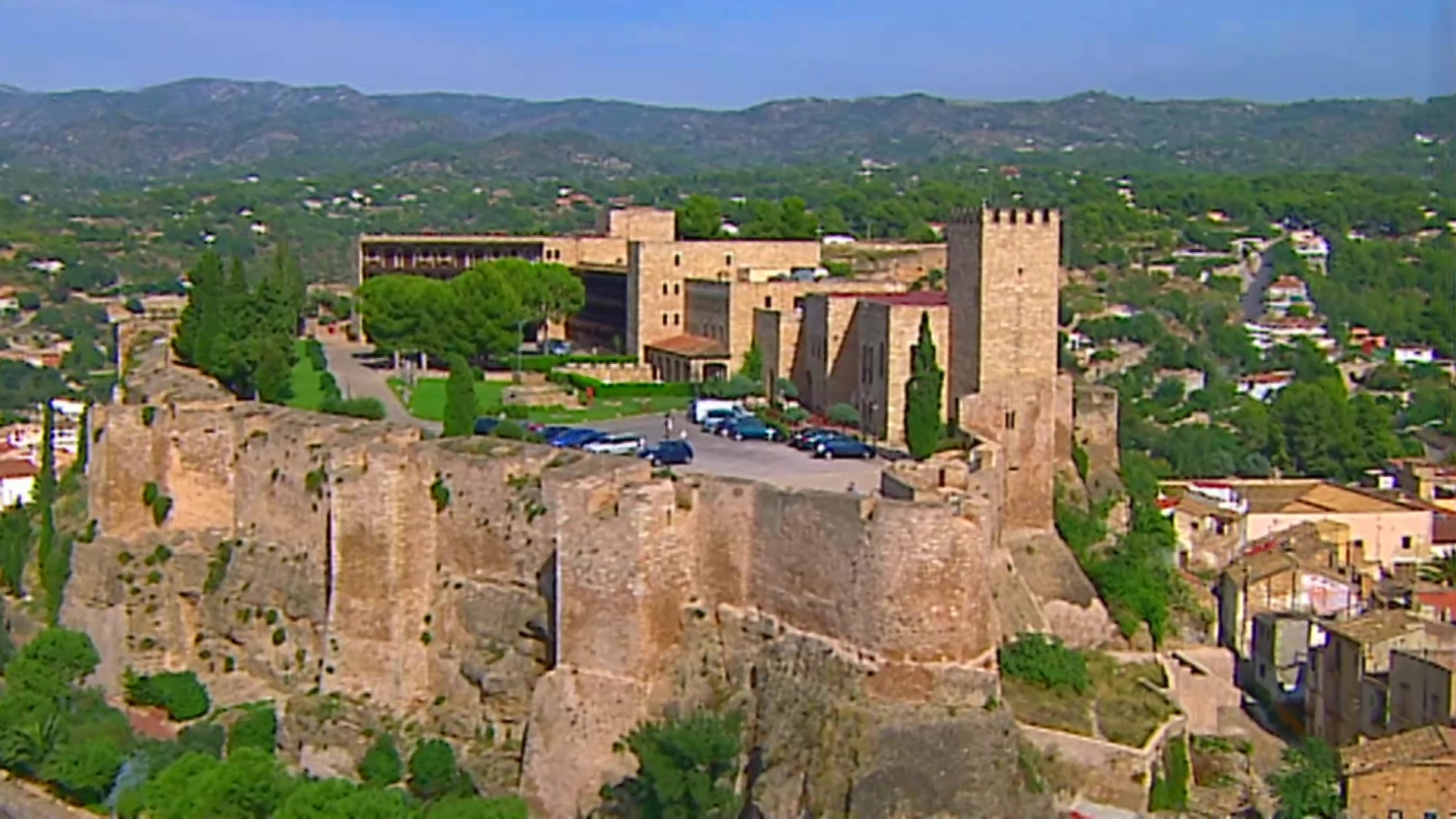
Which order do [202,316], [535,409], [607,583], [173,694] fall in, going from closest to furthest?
1. [607,583]
2. [173,694]
3. [202,316]
4. [535,409]

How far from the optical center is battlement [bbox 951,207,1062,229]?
23719 mm

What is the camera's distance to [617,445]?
80.8 ft

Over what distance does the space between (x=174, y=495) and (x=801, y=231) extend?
23121mm

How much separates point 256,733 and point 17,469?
1019 inches

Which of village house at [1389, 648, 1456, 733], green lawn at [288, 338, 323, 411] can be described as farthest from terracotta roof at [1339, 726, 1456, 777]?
green lawn at [288, 338, 323, 411]

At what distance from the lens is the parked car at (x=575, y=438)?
2469 centimetres

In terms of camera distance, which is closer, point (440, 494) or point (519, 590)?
point (519, 590)

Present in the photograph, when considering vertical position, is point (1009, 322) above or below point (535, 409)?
above

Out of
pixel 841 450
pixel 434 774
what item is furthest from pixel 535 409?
pixel 434 774

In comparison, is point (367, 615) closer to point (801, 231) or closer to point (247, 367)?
point (247, 367)

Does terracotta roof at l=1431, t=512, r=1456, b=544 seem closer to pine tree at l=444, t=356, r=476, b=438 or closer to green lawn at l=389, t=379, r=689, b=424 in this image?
green lawn at l=389, t=379, r=689, b=424

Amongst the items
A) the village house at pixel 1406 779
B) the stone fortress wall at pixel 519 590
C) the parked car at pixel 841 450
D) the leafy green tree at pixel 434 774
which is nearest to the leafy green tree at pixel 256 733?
the stone fortress wall at pixel 519 590

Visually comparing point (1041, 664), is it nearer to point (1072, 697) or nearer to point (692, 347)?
point (1072, 697)

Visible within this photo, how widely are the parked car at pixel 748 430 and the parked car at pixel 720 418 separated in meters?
0.12
